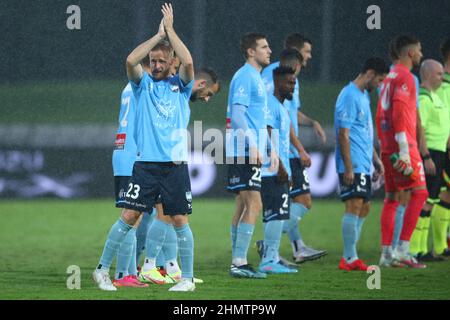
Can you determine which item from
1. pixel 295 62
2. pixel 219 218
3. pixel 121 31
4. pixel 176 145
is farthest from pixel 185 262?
pixel 121 31

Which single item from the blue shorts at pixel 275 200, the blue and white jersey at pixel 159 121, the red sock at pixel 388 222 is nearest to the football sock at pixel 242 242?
the blue shorts at pixel 275 200

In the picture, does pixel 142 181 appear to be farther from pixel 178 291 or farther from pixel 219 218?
pixel 219 218

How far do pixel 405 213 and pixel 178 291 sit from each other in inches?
136

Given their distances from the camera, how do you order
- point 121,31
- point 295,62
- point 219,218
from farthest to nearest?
point 121,31 → point 219,218 → point 295,62

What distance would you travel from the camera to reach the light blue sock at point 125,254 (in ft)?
27.3

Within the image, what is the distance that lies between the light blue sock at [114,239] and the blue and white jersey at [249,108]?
5.83ft

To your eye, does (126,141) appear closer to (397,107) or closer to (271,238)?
(271,238)

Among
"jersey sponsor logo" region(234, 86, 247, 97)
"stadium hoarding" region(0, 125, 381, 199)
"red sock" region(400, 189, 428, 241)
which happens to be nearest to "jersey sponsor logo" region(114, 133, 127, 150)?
"jersey sponsor logo" region(234, 86, 247, 97)

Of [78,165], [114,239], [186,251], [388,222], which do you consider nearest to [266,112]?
[388,222]

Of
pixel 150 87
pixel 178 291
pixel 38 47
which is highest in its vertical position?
pixel 38 47

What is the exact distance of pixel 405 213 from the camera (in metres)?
10.8

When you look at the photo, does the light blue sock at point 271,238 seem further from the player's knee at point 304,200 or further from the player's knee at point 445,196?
the player's knee at point 445,196

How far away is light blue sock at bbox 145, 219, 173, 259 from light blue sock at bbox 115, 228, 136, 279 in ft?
1.42

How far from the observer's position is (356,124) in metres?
10.6
